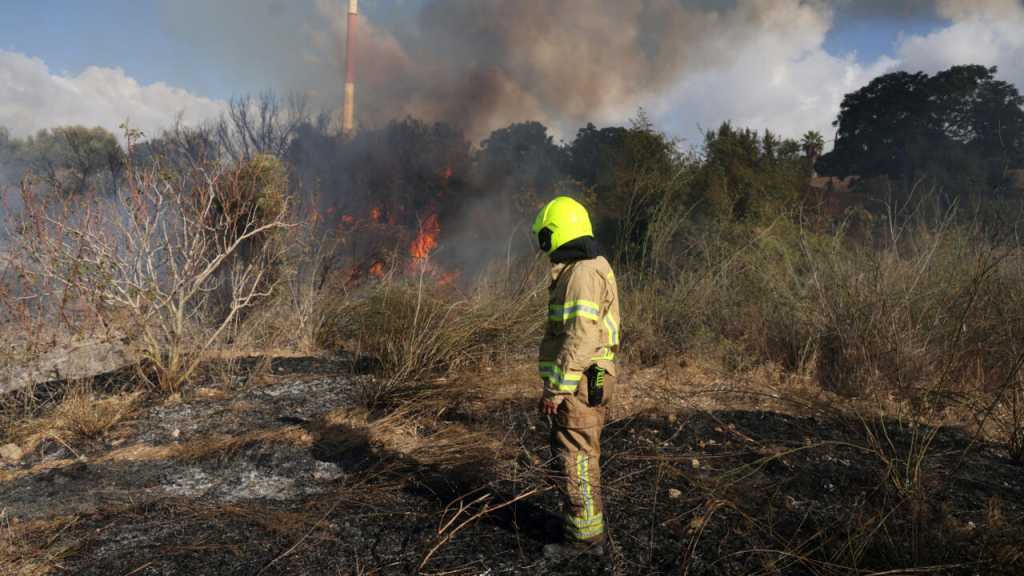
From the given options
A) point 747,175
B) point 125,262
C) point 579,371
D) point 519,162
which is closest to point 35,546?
point 579,371

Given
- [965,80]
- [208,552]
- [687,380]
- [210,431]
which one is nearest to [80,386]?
[210,431]

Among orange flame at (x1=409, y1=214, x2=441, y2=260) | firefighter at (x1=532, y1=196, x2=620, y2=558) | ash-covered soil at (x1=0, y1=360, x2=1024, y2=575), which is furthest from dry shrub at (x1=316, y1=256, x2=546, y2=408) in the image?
orange flame at (x1=409, y1=214, x2=441, y2=260)

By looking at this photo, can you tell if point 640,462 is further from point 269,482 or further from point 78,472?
point 78,472

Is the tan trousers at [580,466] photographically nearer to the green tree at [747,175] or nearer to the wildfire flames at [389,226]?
the green tree at [747,175]

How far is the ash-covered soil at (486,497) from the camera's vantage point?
278 centimetres

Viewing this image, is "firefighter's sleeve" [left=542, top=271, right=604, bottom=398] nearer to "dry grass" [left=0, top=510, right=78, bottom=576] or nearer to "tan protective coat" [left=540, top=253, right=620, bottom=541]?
"tan protective coat" [left=540, top=253, right=620, bottom=541]

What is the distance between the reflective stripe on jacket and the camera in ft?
9.38

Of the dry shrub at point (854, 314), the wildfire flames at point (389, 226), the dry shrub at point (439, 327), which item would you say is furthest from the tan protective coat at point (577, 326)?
the wildfire flames at point (389, 226)

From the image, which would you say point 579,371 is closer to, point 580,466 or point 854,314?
point 580,466

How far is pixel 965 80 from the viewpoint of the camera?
2161 cm

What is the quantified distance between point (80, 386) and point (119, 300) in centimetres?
86

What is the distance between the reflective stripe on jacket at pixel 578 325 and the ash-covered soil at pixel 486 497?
1.73 feet

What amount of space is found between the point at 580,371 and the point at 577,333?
0.17 metres

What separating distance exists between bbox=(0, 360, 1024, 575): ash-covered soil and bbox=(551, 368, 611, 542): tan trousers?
0.51 feet
